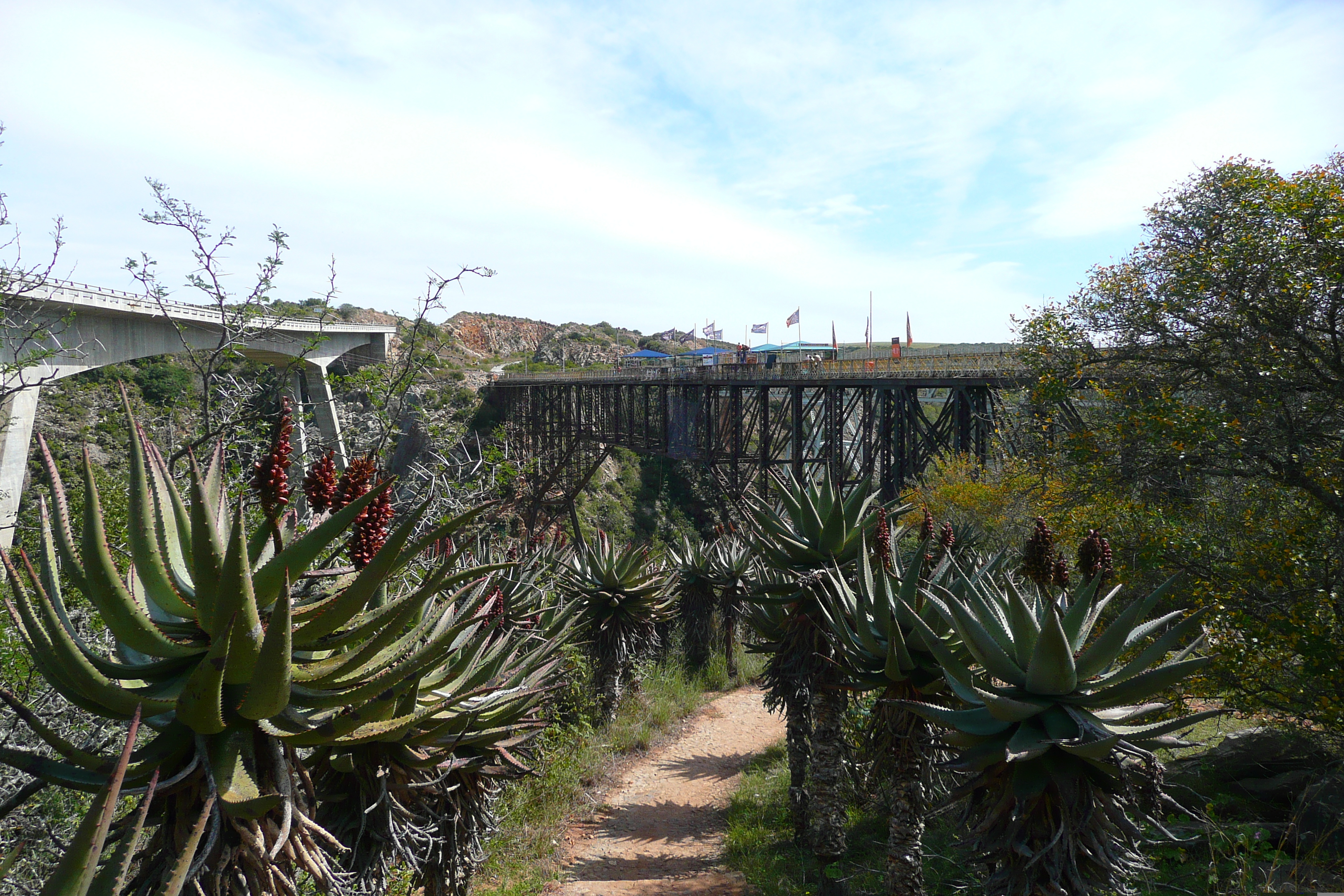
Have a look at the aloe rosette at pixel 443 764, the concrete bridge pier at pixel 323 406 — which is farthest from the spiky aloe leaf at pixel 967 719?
the concrete bridge pier at pixel 323 406

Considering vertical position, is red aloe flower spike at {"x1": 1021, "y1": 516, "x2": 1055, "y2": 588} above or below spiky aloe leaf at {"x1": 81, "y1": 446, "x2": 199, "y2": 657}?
below

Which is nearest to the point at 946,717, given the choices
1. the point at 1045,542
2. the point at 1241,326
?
the point at 1045,542

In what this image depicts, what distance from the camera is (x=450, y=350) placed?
6469 cm

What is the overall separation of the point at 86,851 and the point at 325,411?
16.4m

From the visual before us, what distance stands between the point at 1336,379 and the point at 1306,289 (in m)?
0.88

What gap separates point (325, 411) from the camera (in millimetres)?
16188

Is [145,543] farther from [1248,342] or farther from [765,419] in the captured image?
[765,419]

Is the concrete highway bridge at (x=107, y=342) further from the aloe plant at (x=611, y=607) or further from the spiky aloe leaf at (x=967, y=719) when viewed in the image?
the spiky aloe leaf at (x=967, y=719)

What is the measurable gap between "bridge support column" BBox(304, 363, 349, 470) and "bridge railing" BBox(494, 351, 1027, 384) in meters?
11.9

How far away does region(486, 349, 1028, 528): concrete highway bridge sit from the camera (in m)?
18.2

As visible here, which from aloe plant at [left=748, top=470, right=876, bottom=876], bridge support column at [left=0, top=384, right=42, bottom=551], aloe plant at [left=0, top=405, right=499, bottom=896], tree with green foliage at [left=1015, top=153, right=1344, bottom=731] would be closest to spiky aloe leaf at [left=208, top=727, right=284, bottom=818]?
aloe plant at [left=0, top=405, right=499, bottom=896]

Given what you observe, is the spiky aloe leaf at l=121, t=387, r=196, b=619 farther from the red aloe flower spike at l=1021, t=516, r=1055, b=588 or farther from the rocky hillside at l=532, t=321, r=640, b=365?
the rocky hillside at l=532, t=321, r=640, b=365

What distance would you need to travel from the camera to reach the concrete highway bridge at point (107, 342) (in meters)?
6.88

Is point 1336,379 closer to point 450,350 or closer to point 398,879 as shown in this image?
point 398,879
